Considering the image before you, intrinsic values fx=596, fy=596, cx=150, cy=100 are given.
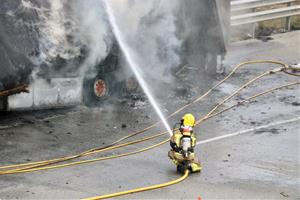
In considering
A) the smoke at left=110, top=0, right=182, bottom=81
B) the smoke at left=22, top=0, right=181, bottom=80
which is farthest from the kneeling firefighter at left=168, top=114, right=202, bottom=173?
the smoke at left=110, top=0, right=182, bottom=81

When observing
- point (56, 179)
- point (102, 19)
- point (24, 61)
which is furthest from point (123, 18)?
point (56, 179)

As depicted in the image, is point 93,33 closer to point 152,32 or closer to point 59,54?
point 59,54

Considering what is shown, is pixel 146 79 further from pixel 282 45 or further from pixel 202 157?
pixel 282 45

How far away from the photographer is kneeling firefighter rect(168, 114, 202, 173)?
828 cm

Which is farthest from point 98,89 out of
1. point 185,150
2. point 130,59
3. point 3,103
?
point 185,150

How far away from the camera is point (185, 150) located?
27.2 feet

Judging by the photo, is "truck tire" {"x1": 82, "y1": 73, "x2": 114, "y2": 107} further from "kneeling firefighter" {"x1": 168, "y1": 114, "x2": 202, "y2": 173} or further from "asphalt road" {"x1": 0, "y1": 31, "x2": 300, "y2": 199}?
"kneeling firefighter" {"x1": 168, "y1": 114, "x2": 202, "y2": 173}

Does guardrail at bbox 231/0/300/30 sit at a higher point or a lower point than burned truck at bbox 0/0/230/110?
higher

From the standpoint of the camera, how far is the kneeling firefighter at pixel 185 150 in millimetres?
8281

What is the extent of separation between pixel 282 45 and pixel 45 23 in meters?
8.54

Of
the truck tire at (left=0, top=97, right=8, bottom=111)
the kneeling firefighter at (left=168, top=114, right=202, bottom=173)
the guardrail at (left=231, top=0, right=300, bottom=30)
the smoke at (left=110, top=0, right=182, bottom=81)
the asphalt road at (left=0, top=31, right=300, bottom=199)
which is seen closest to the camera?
the asphalt road at (left=0, top=31, right=300, bottom=199)

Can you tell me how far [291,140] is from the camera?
33.5ft

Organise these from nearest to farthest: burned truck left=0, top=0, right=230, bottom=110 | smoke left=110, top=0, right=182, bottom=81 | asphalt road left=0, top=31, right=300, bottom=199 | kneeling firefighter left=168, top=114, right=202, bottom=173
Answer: asphalt road left=0, top=31, right=300, bottom=199, kneeling firefighter left=168, top=114, right=202, bottom=173, burned truck left=0, top=0, right=230, bottom=110, smoke left=110, top=0, right=182, bottom=81

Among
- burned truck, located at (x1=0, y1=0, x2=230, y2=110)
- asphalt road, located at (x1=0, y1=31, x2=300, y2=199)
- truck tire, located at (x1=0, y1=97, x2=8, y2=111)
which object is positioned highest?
burned truck, located at (x1=0, y1=0, x2=230, y2=110)
